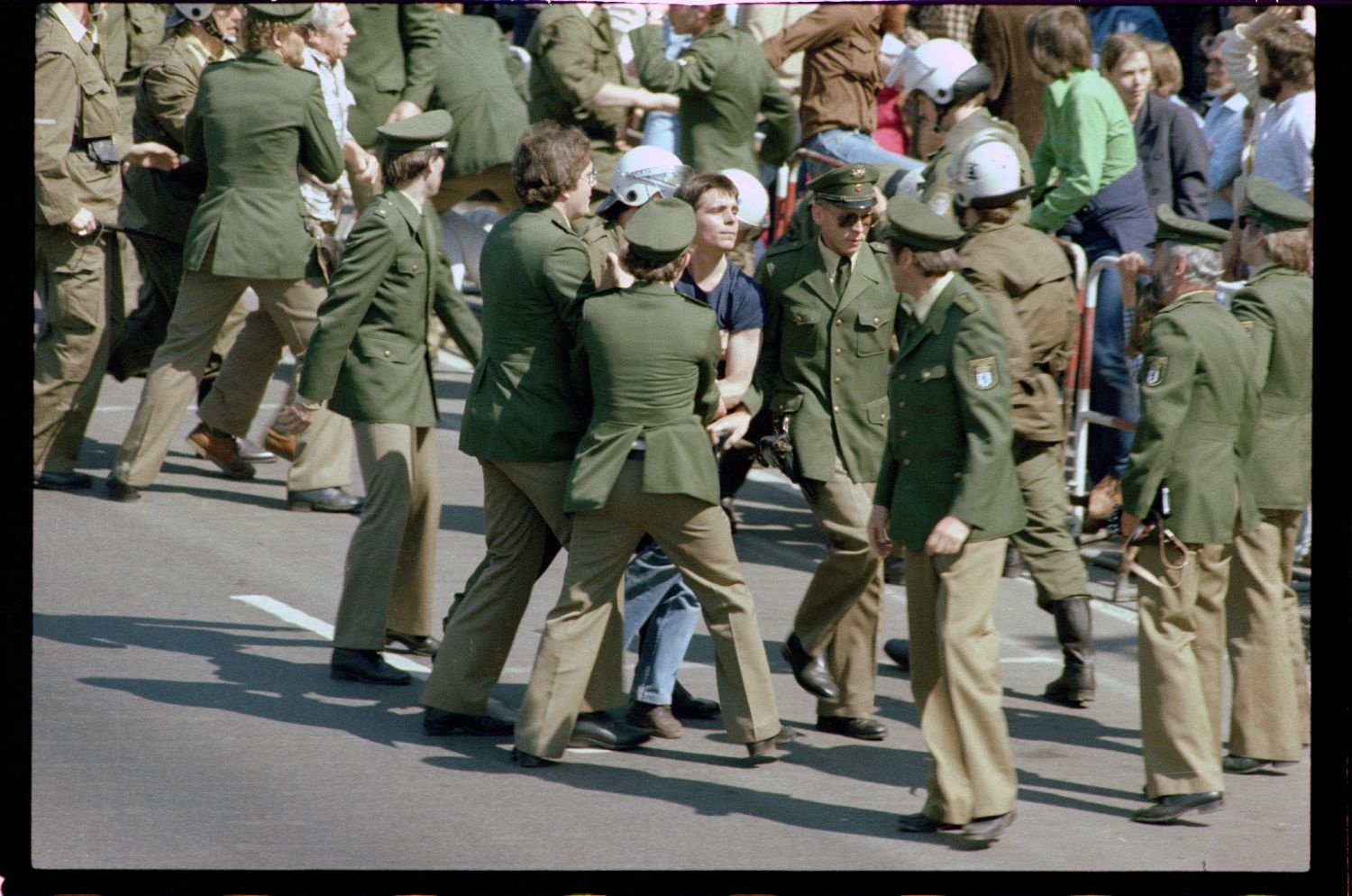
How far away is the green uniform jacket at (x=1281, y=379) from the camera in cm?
627

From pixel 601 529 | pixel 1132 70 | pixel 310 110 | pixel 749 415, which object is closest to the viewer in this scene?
pixel 601 529

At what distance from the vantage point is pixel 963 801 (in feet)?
18.5

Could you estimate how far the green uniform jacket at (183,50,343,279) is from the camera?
8.59m

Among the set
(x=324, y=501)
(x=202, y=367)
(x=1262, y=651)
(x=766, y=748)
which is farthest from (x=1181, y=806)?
(x=202, y=367)

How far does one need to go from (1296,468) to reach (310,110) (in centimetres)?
458

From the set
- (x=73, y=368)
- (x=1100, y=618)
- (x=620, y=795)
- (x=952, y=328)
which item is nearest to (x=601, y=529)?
(x=620, y=795)

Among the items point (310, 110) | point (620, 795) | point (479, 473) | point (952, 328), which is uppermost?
point (310, 110)

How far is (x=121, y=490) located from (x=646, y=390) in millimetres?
4009

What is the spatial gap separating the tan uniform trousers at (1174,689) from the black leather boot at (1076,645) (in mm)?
1023

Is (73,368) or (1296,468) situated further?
(73,368)

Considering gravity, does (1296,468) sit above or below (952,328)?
below

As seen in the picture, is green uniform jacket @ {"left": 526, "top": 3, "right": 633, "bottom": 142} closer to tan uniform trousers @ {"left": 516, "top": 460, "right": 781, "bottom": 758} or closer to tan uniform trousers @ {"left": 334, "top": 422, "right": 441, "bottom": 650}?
tan uniform trousers @ {"left": 334, "top": 422, "right": 441, "bottom": 650}

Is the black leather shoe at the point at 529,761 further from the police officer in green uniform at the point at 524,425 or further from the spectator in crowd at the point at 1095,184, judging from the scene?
the spectator in crowd at the point at 1095,184

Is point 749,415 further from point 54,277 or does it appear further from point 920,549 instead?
point 54,277
